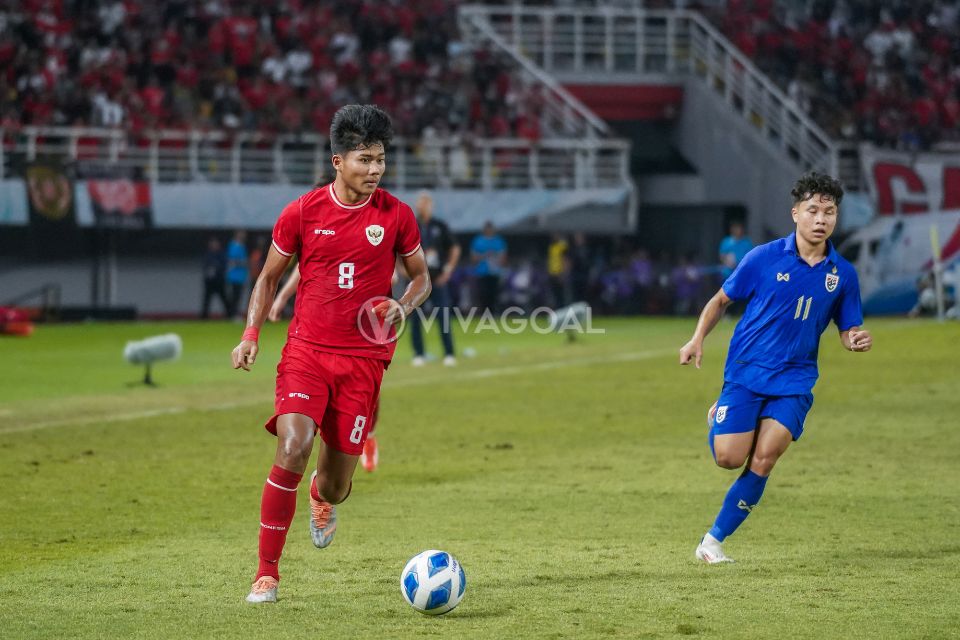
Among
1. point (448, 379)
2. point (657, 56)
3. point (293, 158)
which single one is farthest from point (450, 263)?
point (657, 56)

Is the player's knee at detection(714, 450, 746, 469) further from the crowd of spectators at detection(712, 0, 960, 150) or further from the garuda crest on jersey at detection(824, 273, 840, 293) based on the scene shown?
the crowd of spectators at detection(712, 0, 960, 150)

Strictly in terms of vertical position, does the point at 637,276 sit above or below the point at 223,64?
below

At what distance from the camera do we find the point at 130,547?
27.4ft

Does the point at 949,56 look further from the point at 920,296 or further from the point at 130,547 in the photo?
the point at 130,547

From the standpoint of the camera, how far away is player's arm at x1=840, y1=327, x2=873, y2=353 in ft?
25.9

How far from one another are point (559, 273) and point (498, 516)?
27.3 m

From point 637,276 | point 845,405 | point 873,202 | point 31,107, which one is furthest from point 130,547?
point 873,202

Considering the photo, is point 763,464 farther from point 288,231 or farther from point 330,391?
point 288,231

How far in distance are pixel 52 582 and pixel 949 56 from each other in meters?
40.5

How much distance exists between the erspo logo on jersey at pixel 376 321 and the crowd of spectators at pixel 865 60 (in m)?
35.2

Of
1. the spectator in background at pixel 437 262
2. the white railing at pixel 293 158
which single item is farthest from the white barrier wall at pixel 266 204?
the spectator in background at pixel 437 262

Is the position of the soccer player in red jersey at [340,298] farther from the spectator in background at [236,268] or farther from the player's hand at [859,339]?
the spectator in background at [236,268]

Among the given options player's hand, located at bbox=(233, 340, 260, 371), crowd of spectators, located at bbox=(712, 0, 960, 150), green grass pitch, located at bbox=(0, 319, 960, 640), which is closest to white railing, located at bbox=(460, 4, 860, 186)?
crowd of spectators, located at bbox=(712, 0, 960, 150)

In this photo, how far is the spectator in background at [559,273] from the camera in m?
36.6
